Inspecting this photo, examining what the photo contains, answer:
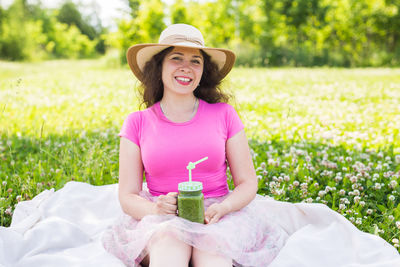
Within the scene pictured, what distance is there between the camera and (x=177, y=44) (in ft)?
7.67

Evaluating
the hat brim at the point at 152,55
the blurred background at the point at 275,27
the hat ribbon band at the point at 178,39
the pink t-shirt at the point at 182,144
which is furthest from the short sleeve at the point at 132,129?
the blurred background at the point at 275,27

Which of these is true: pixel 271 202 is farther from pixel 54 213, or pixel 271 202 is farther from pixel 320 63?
pixel 320 63

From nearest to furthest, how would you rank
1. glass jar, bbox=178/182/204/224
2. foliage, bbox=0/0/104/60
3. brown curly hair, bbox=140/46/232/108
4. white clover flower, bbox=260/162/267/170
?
1. glass jar, bbox=178/182/204/224
2. brown curly hair, bbox=140/46/232/108
3. white clover flower, bbox=260/162/267/170
4. foliage, bbox=0/0/104/60

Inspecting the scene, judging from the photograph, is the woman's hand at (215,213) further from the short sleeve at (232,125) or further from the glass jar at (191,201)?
the short sleeve at (232,125)

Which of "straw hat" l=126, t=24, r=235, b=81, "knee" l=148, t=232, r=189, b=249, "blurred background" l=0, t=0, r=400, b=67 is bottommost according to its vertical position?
"knee" l=148, t=232, r=189, b=249

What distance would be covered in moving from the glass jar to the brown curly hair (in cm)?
96

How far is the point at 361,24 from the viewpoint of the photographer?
103 feet

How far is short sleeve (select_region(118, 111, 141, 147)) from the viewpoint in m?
2.50

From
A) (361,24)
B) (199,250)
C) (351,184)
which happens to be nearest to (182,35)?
(199,250)

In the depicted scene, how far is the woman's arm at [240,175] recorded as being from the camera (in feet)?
7.59

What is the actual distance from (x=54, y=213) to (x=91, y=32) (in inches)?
2633

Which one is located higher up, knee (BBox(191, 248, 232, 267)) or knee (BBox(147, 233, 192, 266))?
knee (BBox(147, 233, 192, 266))

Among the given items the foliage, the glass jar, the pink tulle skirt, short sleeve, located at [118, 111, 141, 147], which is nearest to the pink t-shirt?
short sleeve, located at [118, 111, 141, 147]

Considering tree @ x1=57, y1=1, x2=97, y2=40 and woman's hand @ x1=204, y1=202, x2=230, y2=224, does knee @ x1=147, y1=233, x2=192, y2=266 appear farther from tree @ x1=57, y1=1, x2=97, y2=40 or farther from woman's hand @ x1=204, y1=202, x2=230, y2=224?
tree @ x1=57, y1=1, x2=97, y2=40
